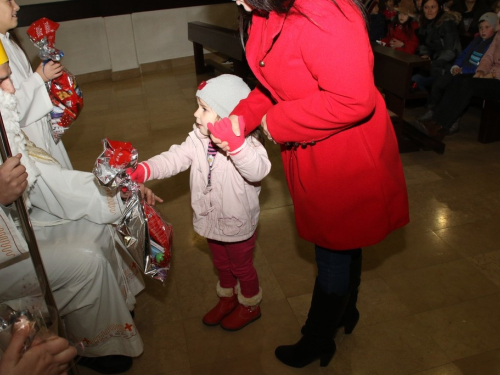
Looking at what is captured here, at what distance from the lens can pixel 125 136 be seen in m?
5.23

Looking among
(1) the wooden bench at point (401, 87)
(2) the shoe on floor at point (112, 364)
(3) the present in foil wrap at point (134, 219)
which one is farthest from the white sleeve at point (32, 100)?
(1) the wooden bench at point (401, 87)

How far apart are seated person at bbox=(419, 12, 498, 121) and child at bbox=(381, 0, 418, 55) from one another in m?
0.90

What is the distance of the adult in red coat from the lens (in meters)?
1.32

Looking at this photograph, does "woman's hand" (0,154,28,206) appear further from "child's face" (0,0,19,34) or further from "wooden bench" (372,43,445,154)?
"wooden bench" (372,43,445,154)

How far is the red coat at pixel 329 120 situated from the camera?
1314 mm

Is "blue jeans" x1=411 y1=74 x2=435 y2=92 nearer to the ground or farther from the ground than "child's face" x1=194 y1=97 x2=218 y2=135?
nearer to the ground

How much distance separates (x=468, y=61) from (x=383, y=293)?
11.7ft

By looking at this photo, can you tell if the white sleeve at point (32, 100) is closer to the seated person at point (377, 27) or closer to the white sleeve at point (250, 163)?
the white sleeve at point (250, 163)

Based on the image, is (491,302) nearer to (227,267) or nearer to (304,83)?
(227,267)

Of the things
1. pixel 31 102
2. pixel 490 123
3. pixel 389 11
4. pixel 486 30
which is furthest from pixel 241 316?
pixel 389 11

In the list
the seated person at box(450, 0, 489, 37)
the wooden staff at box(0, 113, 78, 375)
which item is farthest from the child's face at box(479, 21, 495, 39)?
the wooden staff at box(0, 113, 78, 375)

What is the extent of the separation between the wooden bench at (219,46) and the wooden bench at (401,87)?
1473mm

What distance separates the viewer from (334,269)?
73.9 inches

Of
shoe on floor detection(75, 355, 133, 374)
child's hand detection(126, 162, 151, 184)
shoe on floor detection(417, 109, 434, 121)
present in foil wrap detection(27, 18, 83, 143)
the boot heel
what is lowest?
shoe on floor detection(75, 355, 133, 374)
